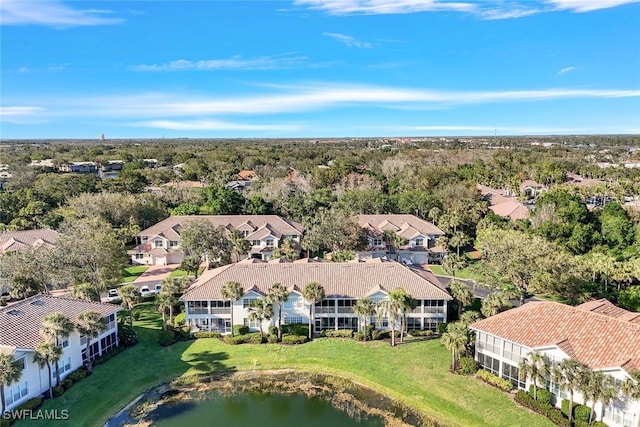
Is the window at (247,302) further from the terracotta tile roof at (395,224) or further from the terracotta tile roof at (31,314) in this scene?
the terracotta tile roof at (395,224)

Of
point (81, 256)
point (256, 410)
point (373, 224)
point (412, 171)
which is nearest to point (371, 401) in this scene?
point (256, 410)

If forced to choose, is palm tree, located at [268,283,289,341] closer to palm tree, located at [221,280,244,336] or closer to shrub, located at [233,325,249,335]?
palm tree, located at [221,280,244,336]

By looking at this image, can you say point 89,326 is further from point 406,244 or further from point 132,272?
point 406,244

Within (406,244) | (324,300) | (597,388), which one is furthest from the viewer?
(406,244)

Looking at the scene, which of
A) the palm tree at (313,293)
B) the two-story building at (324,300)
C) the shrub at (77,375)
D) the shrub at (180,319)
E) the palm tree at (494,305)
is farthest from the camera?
the shrub at (180,319)

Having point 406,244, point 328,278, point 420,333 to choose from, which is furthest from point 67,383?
point 406,244

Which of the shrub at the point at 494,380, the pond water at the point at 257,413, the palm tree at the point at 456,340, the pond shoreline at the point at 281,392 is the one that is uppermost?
the palm tree at the point at 456,340

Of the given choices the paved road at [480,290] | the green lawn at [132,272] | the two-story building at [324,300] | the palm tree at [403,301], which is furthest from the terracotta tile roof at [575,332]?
the green lawn at [132,272]
